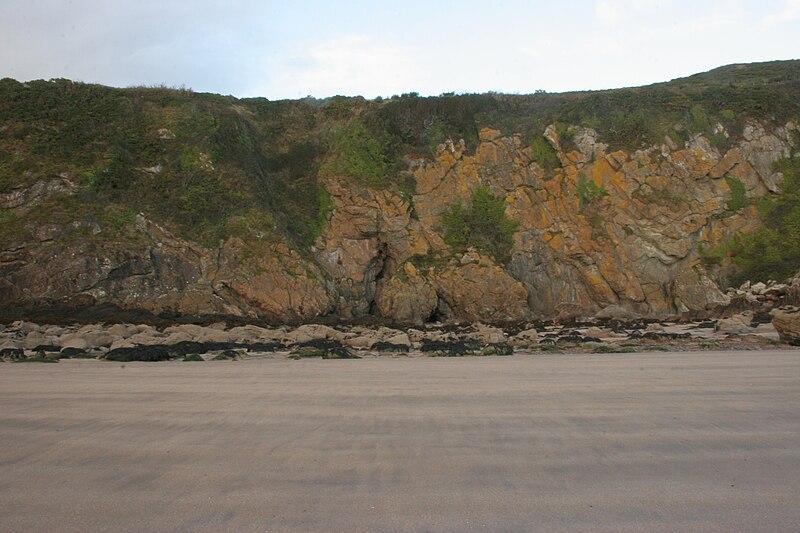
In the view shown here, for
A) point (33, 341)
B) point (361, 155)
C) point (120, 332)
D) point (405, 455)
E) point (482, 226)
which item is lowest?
point (120, 332)

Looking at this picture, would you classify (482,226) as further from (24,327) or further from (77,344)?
(77,344)

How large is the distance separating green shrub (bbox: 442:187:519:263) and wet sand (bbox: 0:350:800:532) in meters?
22.1

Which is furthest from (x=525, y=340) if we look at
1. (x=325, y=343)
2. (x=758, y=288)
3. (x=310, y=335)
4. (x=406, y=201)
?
(x=406, y=201)

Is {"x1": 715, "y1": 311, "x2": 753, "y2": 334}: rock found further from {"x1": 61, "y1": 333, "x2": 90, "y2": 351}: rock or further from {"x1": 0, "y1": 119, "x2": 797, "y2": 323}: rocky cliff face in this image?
{"x1": 61, "y1": 333, "x2": 90, "y2": 351}: rock

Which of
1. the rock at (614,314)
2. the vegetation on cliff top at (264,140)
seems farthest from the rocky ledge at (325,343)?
the vegetation on cliff top at (264,140)

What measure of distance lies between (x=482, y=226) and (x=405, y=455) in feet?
87.0

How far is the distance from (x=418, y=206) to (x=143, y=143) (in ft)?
44.6

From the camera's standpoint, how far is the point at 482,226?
3027 centimetres

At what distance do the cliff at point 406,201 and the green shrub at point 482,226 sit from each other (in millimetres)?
112

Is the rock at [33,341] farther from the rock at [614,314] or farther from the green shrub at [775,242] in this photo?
the green shrub at [775,242]

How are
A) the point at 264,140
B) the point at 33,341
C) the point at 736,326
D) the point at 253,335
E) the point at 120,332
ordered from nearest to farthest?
1. the point at 33,341
2. the point at 120,332
3. the point at 736,326
4. the point at 253,335
5. the point at 264,140

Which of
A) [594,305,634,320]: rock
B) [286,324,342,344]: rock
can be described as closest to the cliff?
[594,305,634,320]: rock

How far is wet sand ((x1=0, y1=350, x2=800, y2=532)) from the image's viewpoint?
3.21 m

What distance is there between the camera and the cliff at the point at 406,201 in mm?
25328
